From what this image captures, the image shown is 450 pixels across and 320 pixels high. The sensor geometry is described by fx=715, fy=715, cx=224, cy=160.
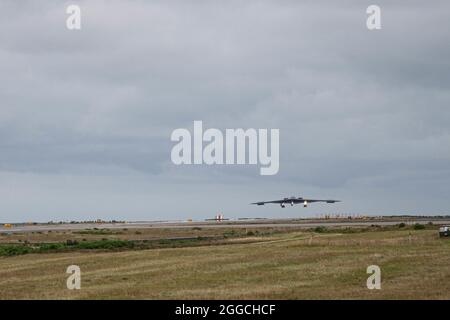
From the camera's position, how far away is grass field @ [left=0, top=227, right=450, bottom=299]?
1224 inches

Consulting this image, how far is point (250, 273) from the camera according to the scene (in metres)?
38.8

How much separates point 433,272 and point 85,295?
17.6 metres

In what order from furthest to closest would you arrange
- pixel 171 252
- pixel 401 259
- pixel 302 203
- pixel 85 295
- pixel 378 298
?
pixel 302 203 < pixel 171 252 < pixel 401 259 < pixel 85 295 < pixel 378 298

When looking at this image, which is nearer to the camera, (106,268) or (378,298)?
(378,298)

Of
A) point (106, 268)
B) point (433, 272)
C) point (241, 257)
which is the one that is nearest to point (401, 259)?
point (433, 272)

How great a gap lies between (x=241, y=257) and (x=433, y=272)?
15116 millimetres

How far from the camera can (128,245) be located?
7162cm

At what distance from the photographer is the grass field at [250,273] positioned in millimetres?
31078

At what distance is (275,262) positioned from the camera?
144 ft

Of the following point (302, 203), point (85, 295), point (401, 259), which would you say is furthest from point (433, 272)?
point (302, 203)
